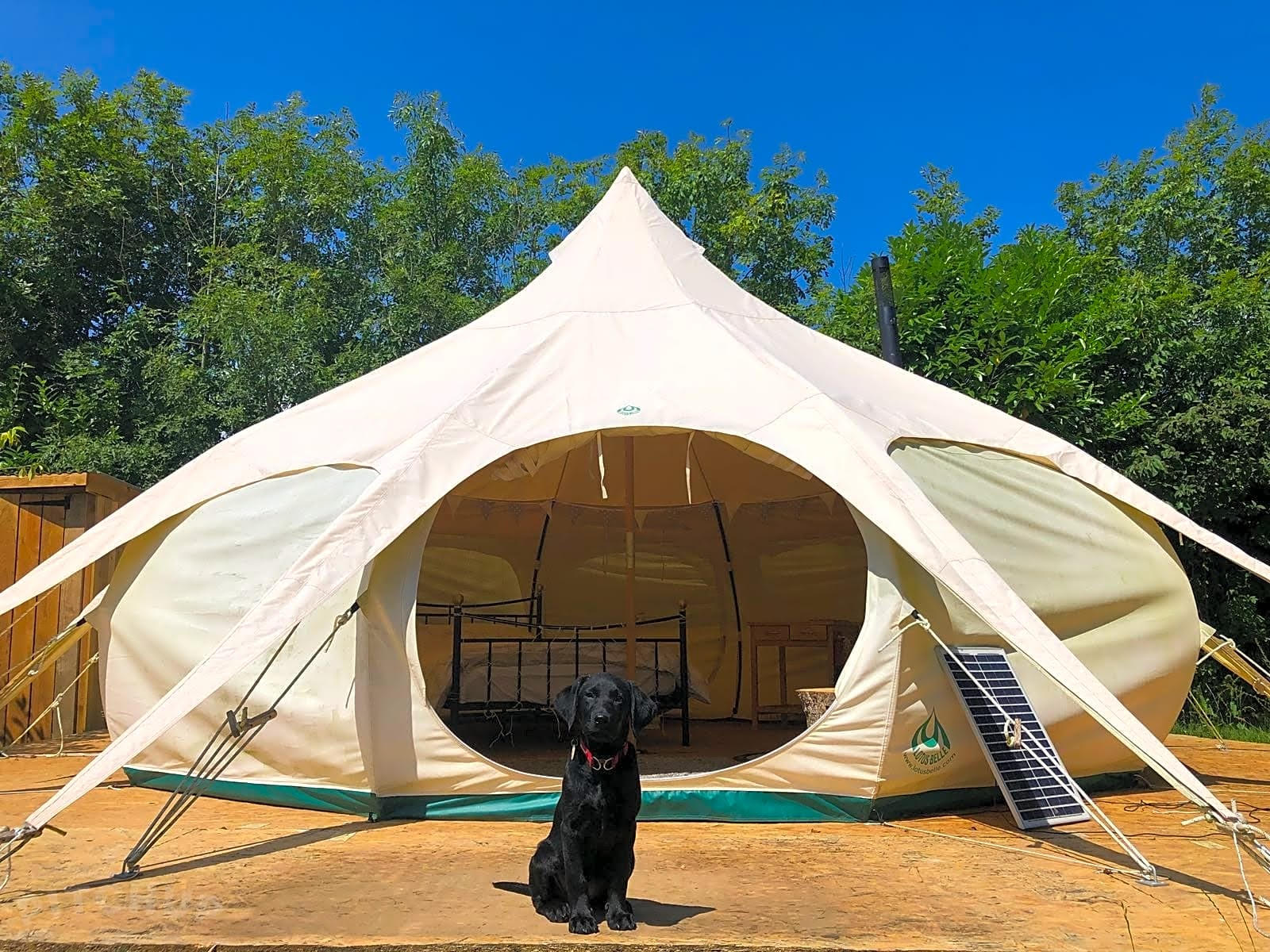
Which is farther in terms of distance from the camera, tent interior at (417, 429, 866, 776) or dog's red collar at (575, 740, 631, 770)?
tent interior at (417, 429, 866, 776)

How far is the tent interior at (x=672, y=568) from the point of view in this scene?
8.26 meters

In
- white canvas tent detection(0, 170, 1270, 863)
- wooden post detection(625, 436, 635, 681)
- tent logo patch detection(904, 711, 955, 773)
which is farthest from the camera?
wooden post detection(625, 436, 635, 681)

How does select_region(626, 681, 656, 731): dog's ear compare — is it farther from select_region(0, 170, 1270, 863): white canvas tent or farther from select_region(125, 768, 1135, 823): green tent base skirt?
select_region(125, 768, 1135, 823): green tent base skirt

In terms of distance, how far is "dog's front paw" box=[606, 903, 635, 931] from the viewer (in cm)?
296

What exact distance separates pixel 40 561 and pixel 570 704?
17.7 ft

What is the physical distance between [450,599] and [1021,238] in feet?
20.8

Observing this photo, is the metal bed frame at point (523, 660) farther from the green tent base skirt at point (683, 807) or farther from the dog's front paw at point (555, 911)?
the dog's front paw at point (555, 911)

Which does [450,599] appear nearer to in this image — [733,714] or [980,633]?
[733,714]

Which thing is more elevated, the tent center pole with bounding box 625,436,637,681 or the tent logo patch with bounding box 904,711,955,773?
the tent center pole with bounding box 625,436,637,681

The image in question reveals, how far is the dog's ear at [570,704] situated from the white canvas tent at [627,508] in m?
1.22

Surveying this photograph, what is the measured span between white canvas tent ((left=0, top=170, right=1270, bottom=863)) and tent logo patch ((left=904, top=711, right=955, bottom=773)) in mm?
24

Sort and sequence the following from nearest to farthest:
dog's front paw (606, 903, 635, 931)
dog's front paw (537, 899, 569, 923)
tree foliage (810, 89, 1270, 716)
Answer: dog's front paw (606, 903, 635, 931)
dog's front paw (537, 899, 569, 923)
tree foliage (810, 89, 1270, 716)

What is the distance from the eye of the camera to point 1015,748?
4469mm

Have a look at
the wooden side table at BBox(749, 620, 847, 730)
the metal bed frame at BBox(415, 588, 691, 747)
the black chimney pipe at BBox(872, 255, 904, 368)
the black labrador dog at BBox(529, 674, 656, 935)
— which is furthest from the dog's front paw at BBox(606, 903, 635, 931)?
the black chimney pipe at BBox(872, 255, 904, 368)
